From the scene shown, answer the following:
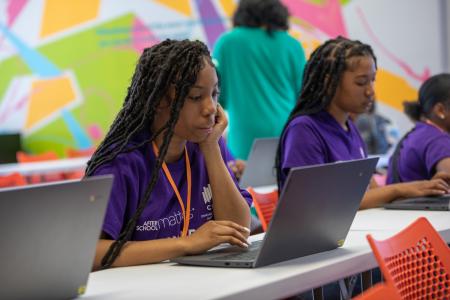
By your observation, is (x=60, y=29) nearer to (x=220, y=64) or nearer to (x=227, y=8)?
(x=227, y=8)

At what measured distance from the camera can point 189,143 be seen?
249cm

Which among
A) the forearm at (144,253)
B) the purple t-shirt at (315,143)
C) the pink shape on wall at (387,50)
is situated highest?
the forearm at (144,253)

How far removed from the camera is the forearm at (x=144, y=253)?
2.08 m

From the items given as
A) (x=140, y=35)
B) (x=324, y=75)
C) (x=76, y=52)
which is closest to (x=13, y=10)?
(x=76, y=52)

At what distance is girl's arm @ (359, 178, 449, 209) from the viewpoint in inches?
→ 122

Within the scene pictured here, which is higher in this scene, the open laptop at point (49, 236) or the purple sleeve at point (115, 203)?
the open laptop at point (49, 236)

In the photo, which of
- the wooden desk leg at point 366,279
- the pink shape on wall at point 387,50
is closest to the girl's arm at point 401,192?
the wooden desk leg at point 366,279

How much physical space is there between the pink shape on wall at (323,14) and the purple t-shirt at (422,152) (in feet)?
14.5

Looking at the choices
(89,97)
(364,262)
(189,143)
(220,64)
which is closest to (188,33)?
(89,97)

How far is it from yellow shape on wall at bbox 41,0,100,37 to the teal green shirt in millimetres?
3402

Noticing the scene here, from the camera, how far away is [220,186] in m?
2.43

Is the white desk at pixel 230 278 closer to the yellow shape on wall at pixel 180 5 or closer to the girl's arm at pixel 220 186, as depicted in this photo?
the girl's arm at pixel 220 186

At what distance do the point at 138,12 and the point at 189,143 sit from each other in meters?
5.43

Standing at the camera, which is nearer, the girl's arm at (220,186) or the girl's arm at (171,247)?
the girl's arm at (171,247)
